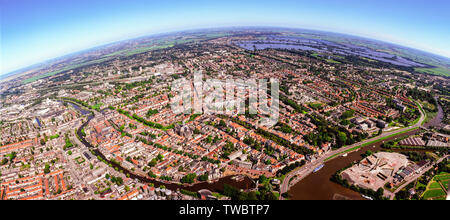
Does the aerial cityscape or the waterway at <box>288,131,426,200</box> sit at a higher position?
the aerial cityscape

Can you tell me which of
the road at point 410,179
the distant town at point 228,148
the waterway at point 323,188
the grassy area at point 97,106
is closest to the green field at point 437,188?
the distant town at point 228,148

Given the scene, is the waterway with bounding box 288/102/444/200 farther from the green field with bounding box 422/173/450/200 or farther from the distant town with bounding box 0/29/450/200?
the green field with bounding box 422/173/450/200

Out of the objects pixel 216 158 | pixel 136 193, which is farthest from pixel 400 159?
pixel 136 193

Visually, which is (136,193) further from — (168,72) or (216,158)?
(168,72)

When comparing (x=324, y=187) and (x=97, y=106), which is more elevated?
(x=97, y=106)

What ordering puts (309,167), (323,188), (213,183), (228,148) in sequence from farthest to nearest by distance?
(228,148) → (309,167) → (213,183) → (323,188)

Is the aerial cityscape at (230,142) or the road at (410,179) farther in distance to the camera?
the aerial cityscape at (230,142)

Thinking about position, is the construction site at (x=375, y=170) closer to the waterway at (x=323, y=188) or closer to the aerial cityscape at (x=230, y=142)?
the aerial cityscape at (x=230, y=142)

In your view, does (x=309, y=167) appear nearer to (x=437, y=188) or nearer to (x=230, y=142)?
(x=230, y=142)

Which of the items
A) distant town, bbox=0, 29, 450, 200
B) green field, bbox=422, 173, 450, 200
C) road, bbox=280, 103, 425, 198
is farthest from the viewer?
road, bbox=280, 103, 425, 198

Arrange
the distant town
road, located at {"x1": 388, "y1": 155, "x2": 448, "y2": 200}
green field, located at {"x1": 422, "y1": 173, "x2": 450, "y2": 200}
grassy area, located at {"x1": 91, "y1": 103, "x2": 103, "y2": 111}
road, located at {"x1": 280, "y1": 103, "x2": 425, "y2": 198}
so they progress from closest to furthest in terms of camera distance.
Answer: green field, located at {"x1": 422, "y1": 173, "x2": 450, "y2": 200} < road, located at {"x1": 388, "y1": 155, "x2": 448, "y2": 200} < the distant town < road, located at {"x1": 280, "y1": 103, "x2": 425, "y2": 198} < grassy area, located at {"x1": 91, "y1": 103, "x2": 103, "y2": 111}

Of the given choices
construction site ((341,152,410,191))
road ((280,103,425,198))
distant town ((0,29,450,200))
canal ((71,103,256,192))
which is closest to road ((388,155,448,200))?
distant town ((0,29,450,200))

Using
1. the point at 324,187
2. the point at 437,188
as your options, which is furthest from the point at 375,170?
the point at 324,187
